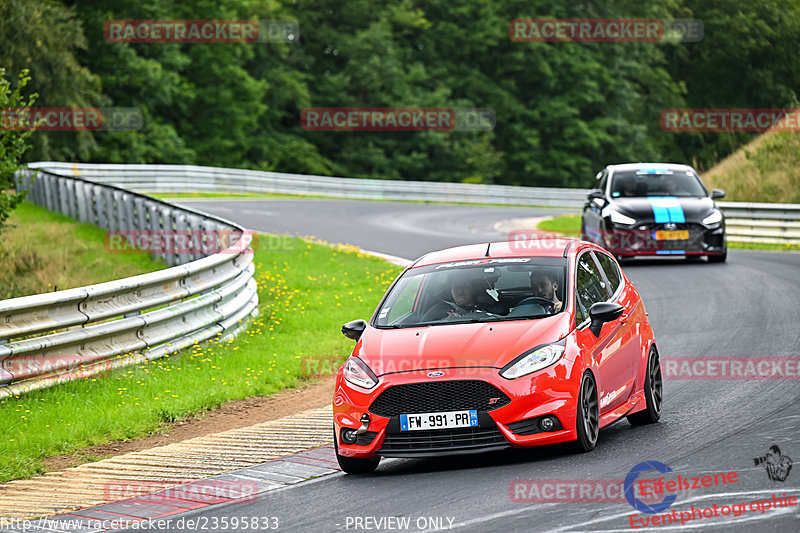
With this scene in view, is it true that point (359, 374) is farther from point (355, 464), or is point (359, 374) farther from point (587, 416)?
point (587, 416)

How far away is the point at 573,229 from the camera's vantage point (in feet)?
103

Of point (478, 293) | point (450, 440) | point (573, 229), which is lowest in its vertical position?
point (573, 229)

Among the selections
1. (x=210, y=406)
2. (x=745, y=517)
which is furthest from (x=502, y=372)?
(x=210, y=406)

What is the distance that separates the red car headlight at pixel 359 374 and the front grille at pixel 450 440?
42 centimetres

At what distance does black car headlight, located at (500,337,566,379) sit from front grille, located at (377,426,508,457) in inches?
15.4

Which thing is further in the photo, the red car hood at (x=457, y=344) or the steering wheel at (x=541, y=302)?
the steering wheel at (x=541, y=302)

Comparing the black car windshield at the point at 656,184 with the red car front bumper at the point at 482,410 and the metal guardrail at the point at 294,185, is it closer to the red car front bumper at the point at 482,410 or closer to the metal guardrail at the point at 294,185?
the red car front bumper at the point at 482,410

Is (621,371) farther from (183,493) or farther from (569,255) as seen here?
(183,493)

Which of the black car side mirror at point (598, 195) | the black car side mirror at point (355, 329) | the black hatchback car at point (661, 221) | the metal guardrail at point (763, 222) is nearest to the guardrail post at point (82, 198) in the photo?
the black car side mirror at point (598, 195)

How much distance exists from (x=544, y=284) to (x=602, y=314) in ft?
2.09

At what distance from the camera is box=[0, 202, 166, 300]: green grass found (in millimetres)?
19375

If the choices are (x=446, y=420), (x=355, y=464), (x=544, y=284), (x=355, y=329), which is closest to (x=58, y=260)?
(x=355, y=329)

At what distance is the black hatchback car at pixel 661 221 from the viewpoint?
67.6 ft

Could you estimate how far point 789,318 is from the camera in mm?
14562
